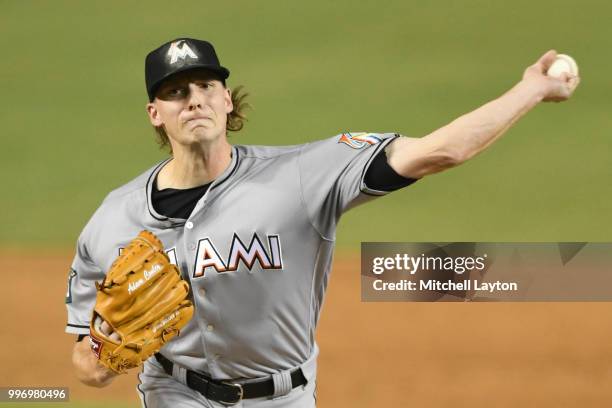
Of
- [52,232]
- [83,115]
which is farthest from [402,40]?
[52,232]

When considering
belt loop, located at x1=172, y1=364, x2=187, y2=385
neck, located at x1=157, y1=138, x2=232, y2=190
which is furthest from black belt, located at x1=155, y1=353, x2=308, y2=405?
neck, located at x1=157, y1=138, x2=232, y2=190

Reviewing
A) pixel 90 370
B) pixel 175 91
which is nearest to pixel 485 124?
pixel 175 91

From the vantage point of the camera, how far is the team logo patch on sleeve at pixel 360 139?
2794 mm

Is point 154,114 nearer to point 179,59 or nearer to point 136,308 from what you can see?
point 179,59

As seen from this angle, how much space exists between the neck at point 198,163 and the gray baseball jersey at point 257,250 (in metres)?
0.03

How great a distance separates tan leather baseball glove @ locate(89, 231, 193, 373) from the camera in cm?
274

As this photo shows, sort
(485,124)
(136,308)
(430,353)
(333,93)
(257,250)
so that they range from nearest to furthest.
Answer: (485,124) → (136,308) → (257,250) → (430,353) → (333,93)

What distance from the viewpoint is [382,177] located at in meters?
2.66

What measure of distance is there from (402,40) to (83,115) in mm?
2378

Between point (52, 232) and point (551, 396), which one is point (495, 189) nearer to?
point (551, 396)

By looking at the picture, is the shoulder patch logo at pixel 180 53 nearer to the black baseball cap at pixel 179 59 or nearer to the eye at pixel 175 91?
the black baseball cap at pixel 179 59

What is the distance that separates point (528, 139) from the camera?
6.43 meters

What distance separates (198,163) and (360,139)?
0.58m

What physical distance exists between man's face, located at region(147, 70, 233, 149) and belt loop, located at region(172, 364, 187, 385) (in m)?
0.74
